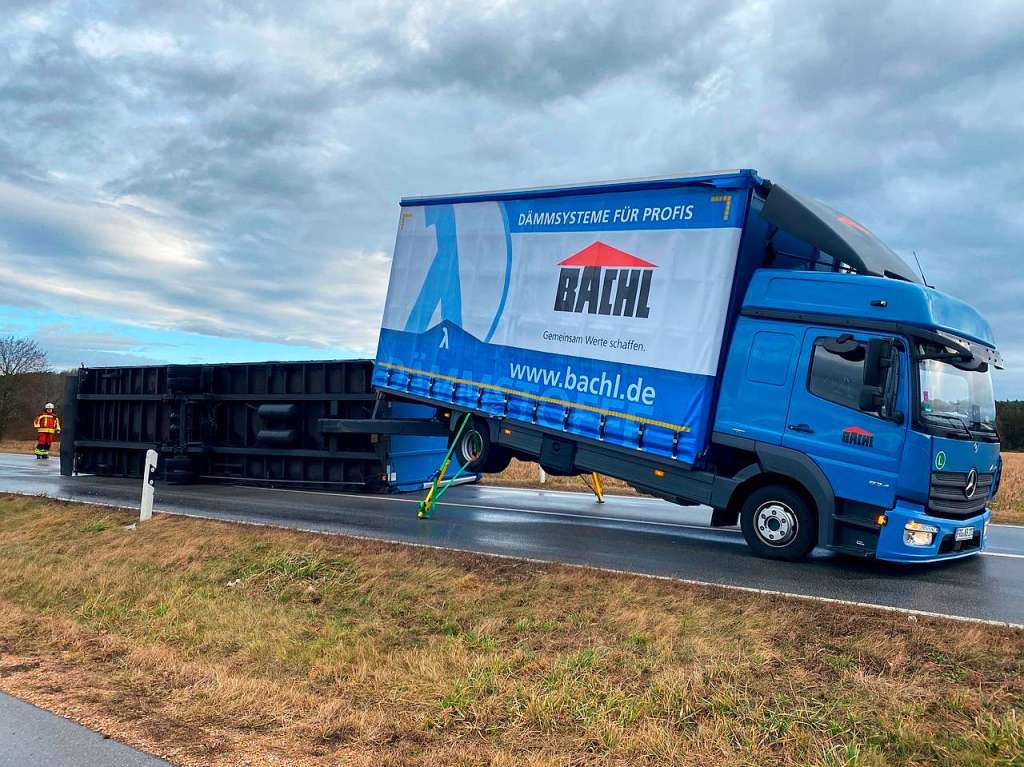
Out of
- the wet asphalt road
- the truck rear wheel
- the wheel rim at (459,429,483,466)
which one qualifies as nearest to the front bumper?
the wet asphalt road

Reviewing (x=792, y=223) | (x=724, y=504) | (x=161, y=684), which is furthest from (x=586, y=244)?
(x=161, y=684)

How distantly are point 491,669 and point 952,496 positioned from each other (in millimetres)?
4970

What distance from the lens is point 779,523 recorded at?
27.2 ft

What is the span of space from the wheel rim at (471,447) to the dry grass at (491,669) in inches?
124

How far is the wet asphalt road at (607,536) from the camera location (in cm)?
718

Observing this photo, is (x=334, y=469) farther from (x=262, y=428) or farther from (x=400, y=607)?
→ (x=400, y=607)

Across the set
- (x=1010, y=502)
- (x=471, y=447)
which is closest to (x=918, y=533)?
(x=471, y=447)

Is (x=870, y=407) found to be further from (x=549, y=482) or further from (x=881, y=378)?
(x=549, y=482)

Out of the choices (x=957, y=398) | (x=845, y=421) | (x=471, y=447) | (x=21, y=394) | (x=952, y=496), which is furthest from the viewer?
(x=21, y=394)

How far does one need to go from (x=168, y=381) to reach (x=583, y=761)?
47.0ft

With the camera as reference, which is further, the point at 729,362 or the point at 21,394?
the point at 21,394

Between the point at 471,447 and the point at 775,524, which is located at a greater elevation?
the point at 471,447

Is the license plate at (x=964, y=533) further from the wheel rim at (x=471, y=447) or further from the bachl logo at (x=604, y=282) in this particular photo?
the wheel rim at (x=471, y=447)

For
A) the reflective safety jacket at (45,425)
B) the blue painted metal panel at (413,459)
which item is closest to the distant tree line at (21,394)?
the reflective safety jacket at (45,425)
